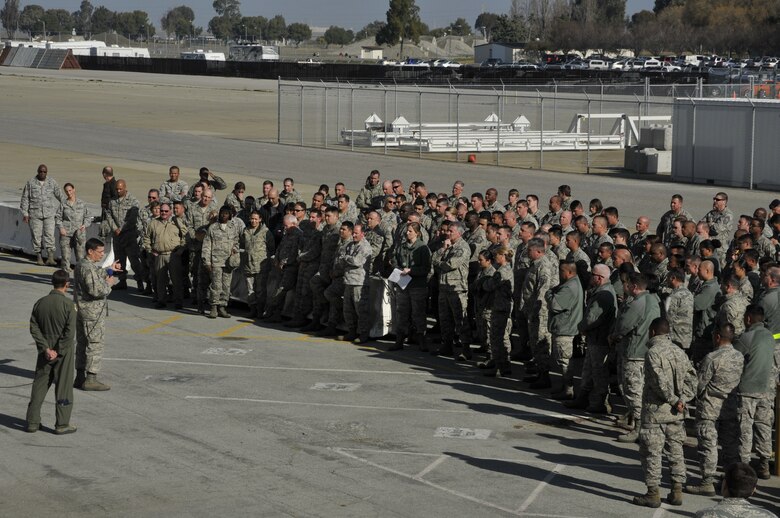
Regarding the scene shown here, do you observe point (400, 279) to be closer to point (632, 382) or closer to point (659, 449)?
point (632, 382)

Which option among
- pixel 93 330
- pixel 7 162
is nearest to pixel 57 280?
pixel 93 330

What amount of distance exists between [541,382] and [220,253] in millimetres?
6498

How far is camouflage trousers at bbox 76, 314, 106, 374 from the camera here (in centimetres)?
1477

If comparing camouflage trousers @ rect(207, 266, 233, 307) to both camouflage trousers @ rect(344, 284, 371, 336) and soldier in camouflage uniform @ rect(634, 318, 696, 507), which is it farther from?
soldier in camouflage uniform @ rect(634, 318, 696, 507)

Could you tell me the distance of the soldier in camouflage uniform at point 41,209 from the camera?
2411 centimetres

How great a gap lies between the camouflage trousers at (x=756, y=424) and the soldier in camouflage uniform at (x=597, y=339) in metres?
2.26

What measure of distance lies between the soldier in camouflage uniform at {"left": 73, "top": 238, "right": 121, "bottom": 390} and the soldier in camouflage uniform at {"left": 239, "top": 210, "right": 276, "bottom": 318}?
465 centimetres

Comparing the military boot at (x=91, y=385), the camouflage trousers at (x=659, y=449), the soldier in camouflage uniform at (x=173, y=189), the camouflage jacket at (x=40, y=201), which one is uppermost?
the soldier in camouflage uniform at (x=173, y=189)

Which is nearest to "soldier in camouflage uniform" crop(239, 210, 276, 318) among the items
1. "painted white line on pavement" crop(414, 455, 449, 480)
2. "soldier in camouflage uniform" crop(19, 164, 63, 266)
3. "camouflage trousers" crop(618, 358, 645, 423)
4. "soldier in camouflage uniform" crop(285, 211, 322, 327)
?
"soldier in camouflage uniform" crop(285, 211, 322, 327)

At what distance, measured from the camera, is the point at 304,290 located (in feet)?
62.0

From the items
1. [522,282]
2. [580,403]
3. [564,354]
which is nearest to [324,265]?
[522,282]

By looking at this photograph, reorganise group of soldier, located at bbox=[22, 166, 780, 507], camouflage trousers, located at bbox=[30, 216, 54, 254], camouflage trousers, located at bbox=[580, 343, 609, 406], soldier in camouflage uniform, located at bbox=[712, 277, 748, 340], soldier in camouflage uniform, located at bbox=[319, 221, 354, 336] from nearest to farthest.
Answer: group of soldier, located at bbox=[22, 166, 780, 507] < soldier in camouflage uniform, located at bbox=[712, 277, 748, 340] < camouflage trousers, located at bbox=[580, 343, 609, 406] < soldier in camouflage uniform, located at bbox=[319, 221, 354, 336] < camouflage trousers, located at bbox=[30, 216, 54, 254]

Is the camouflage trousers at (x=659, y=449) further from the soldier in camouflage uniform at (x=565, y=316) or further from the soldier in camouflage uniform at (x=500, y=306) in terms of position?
the soldier in camouflage uniform at (x=500, y=306)

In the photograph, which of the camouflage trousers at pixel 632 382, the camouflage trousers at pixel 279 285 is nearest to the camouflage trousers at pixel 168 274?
the camouflage trousers at pixel 279 285
